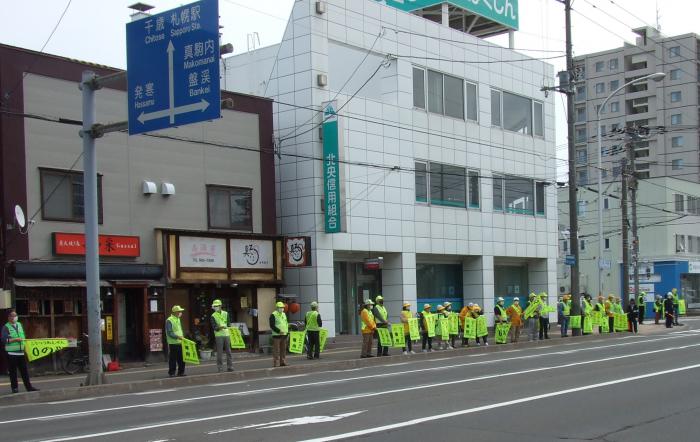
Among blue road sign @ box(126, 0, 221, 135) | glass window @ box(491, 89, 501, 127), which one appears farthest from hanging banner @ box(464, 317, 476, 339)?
blue road sign @ box(126, 0, 221, 135)

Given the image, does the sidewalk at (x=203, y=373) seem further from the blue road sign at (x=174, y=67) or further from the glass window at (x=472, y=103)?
the glass window at (x=472, y=103)

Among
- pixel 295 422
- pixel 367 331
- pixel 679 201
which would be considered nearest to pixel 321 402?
pixel 295 422

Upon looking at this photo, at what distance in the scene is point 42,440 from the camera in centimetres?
1108

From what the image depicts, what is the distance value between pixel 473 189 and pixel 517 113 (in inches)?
214

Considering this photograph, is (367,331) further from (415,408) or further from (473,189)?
(473,189)

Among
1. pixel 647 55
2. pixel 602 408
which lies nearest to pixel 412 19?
pixel 602 408

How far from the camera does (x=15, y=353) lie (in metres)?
17.9

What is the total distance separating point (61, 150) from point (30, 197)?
5.39 ft

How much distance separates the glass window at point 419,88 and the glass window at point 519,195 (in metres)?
6.67

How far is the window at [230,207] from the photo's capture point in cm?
2678

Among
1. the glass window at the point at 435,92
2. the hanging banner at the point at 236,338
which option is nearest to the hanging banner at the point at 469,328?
the hanging banner at the point at 236,338

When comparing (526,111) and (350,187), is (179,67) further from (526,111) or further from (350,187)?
(526,111)

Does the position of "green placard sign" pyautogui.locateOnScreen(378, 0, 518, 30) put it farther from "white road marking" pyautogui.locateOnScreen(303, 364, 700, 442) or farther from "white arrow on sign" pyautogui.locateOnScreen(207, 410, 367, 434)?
"white arrow on sign" pyautogui.locateOnScreen(207, 410, 367, 434)

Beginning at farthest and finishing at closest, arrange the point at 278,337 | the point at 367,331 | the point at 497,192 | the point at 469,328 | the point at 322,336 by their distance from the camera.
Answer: the point at 497,192
the point at 469,328
the point at 322,336
the point at 367,331
the point at 278,337
